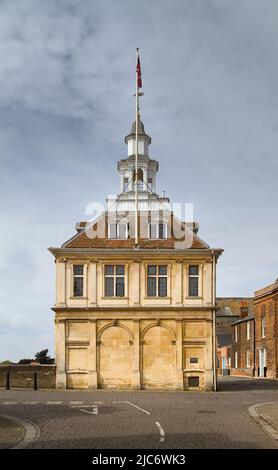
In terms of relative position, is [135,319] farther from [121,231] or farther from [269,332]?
[269,332]

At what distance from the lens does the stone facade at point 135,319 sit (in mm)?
39812

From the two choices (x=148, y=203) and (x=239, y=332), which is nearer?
(x=148, y=203)

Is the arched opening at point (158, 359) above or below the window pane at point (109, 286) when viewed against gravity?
below

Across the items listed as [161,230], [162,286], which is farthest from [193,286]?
[161,230]

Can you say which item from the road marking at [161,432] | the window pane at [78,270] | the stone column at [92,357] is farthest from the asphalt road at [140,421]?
the window pane at [78,270]

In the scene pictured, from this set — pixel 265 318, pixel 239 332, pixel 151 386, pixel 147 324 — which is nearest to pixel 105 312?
pixel 147 324

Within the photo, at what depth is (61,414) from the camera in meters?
23.2

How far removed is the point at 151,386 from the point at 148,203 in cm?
2942

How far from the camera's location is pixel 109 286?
40875 millimetres

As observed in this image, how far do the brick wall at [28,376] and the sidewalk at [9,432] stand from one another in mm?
18851

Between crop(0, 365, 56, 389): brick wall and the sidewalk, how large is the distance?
18851 millimetres

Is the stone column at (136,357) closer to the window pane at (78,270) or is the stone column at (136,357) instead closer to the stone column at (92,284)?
the stone column at (92,284)

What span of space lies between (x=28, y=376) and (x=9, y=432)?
23347 mm
